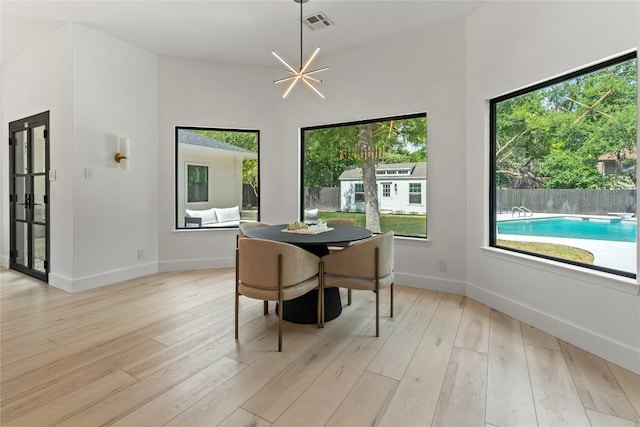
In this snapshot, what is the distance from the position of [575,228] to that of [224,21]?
13.2 ft

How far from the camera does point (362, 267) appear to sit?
2633mm

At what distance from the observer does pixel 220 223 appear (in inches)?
Answer: 198

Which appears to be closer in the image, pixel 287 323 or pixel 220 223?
pixel 287 323

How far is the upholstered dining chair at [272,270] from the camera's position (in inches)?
91.5

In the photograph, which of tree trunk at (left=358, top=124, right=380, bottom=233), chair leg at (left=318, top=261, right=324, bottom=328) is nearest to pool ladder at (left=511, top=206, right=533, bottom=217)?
tree trunk at (left=358, top=124, right=380, bottom=233)

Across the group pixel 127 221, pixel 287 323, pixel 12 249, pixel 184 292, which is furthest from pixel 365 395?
pixel 12 249

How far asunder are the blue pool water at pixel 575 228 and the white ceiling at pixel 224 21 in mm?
2241

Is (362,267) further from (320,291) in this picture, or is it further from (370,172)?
(370,172)

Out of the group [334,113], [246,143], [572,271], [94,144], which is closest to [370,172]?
[334,113]

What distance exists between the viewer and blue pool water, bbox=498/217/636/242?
7.68ft

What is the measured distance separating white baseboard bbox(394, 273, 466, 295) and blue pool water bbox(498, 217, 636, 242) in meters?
0.78

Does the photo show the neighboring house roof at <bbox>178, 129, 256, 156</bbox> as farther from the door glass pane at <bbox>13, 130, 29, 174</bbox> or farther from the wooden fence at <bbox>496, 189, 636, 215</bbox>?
the wooden fence at <bbox>496, 189, 636, 215</bbox>

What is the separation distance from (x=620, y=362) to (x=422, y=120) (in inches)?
112

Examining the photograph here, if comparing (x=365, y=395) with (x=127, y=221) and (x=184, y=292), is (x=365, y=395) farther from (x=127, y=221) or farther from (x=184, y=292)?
(x=127, y=221)
